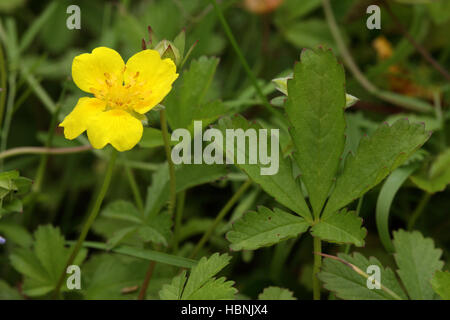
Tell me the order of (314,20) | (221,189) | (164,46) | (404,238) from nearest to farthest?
(164,46) < (404,238) < (221,189) < (314,20)

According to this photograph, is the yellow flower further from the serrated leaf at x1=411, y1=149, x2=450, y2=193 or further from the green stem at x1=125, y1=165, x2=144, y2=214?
the serrated leaf at x1=411, y1=149, x2=450, y2=193

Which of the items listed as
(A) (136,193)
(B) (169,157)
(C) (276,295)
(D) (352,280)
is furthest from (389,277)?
(A) (136,193)

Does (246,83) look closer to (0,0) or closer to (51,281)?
(51,281)

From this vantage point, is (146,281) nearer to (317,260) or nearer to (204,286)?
(204,286)

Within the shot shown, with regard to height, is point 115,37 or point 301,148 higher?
point 115,37

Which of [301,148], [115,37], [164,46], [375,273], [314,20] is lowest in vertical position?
[375,273]

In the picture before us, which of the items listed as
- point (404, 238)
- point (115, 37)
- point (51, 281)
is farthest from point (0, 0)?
point (404, 238)

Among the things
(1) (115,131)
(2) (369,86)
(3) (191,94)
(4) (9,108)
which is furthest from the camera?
(2) (369,86)
